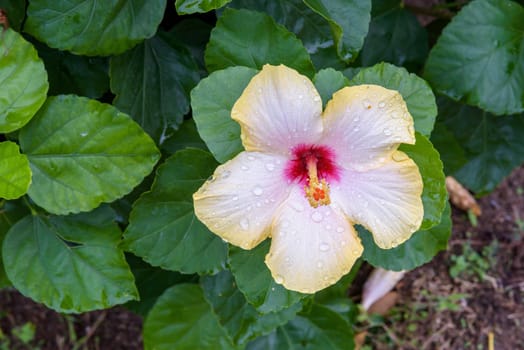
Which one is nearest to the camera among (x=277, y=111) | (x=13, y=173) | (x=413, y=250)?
(x=277, y=111)

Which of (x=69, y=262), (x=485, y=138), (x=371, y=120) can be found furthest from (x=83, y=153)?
(x=485, y=138)

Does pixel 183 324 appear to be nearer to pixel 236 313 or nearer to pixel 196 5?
pixel 236 313

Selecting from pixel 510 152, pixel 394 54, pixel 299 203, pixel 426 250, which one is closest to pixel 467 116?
pixel 510 152

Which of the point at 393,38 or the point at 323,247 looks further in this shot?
the point at 393,38

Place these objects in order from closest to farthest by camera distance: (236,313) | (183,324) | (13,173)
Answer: (13,173)
(236,313)
(183,324)

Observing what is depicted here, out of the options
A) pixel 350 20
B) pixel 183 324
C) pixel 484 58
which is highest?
pixel 350 20

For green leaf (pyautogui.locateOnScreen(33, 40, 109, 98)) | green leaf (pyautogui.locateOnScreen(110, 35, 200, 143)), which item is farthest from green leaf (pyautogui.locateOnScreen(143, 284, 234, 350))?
green leaf (pyautogui.locateOnScreen(33, 40, 109, 98))

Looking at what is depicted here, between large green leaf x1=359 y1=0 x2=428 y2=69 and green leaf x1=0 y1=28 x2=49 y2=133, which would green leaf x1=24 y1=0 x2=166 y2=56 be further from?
large green leaf x1=359 y1=0 x2=428 y2=69

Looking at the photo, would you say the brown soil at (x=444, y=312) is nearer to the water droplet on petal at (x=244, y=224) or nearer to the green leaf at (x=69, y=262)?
the green leaf at (x=69, y=262)
